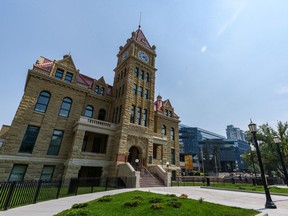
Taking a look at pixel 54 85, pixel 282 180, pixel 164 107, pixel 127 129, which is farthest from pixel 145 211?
pixel 282 180

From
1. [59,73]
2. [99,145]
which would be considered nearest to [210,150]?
[99,145]

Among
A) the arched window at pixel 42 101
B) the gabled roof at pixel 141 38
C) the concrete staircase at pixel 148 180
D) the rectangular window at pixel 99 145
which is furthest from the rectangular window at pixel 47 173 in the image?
the gabled roof at pixel 141 38

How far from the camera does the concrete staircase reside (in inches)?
735

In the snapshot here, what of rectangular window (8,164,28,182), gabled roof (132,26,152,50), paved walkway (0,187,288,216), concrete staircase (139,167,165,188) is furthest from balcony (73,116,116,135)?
gabled roof (132,26,152,50)

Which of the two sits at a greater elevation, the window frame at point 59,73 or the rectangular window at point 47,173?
the window frame at point 59,73

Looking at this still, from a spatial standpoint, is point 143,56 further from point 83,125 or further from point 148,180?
point 148,180

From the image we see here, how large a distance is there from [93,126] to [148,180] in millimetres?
9744

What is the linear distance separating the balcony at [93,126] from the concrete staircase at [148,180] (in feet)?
23.1

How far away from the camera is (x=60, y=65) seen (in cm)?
2355

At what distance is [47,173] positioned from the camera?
19.4 m

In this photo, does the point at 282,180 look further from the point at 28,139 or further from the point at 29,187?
the point at 28,139

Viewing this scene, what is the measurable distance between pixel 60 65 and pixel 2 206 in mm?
19784

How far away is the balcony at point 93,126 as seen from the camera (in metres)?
20.5

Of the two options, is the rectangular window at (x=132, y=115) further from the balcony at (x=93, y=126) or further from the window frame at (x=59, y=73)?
the window frame at (x=59, y=73)
